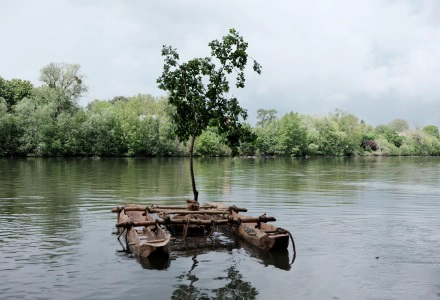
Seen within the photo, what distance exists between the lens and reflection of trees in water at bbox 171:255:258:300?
11719 mm

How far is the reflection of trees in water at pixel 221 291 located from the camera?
11719 millimetres

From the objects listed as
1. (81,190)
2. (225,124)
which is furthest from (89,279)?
(81,190)

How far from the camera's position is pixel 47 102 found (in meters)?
101

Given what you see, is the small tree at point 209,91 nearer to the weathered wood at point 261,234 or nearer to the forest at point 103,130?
the weathered wood at point 261,234

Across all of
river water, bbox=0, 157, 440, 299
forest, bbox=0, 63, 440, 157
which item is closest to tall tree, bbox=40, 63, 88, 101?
forest, bbox=0, 63, 440, 157

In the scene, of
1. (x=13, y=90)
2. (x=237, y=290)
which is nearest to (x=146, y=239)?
(x=237, y=290)

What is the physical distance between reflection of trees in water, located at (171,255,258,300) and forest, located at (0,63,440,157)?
53384mm

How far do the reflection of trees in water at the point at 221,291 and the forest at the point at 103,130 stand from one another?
53.4 metres

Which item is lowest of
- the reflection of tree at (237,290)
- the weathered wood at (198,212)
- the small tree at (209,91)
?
the reflection of tree at (237,290)

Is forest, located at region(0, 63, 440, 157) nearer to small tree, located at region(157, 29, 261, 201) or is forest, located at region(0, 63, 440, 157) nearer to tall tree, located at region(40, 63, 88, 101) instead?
tall tree, located at region(40, 63, 88, 101)

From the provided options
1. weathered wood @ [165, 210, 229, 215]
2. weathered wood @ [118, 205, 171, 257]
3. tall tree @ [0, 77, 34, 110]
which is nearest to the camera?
weathered wood @ [118, 205, 171, 257]

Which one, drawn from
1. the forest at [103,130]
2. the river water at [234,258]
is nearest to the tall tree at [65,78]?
the forest at [103,130]

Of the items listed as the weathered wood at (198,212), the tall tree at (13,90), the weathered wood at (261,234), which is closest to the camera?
the weathered wood at (261,234)

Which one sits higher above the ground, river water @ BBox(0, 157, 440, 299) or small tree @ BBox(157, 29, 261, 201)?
small tree @ BBox(157, 29, 261, 201)
